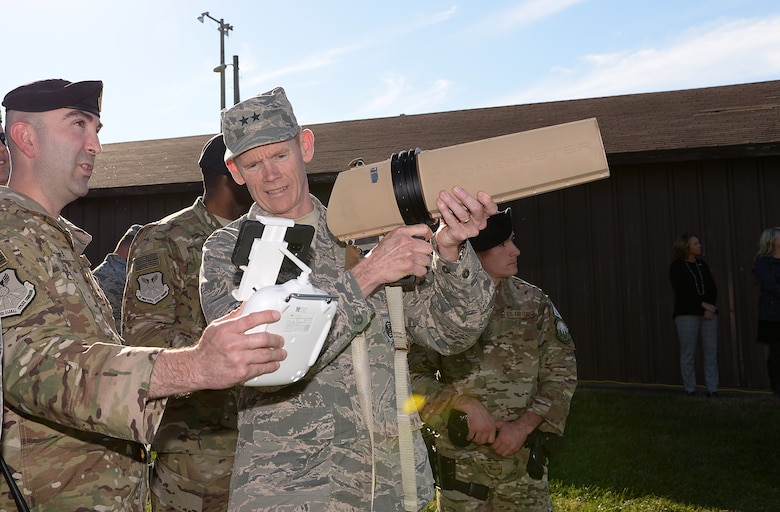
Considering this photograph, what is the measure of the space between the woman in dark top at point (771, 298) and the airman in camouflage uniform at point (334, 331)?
7599 mm

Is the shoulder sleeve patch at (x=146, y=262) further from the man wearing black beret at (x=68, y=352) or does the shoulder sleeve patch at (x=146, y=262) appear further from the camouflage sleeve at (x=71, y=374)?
the camouflage sleeve at (x=71, y=374)

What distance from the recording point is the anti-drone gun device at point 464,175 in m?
2.19

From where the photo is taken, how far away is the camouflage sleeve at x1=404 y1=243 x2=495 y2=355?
2617mm

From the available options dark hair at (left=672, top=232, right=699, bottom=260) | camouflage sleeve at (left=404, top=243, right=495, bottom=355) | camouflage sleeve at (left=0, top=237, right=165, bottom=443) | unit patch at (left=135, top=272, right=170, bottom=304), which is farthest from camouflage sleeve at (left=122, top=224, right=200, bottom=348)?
dark hair at (left=672, top=232, right=699, bottom=260)

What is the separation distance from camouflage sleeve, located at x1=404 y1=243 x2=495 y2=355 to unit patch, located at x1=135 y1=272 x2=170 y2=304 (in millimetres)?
1362

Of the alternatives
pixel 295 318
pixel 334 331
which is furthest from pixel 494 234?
pixel 295 318

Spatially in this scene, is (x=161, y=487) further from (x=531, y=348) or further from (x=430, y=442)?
(x=531, y=348)

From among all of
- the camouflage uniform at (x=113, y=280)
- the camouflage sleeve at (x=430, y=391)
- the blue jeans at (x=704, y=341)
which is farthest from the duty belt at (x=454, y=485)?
the blue jeans at (x=704, y=341)

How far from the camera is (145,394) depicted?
5.31 ft

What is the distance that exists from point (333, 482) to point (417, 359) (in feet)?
5.68

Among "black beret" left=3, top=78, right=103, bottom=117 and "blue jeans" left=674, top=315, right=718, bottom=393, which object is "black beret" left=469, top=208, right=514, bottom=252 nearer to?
"black beret" left=3, top=78, right=103, bottom=117

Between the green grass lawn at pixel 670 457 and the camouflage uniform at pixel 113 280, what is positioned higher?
the camouflage uniform at pixel 113 280

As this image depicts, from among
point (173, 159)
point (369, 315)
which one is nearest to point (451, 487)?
point (369, 315)

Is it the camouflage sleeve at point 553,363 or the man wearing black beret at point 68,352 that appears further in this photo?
the camouflage sleeve at point 553,363
